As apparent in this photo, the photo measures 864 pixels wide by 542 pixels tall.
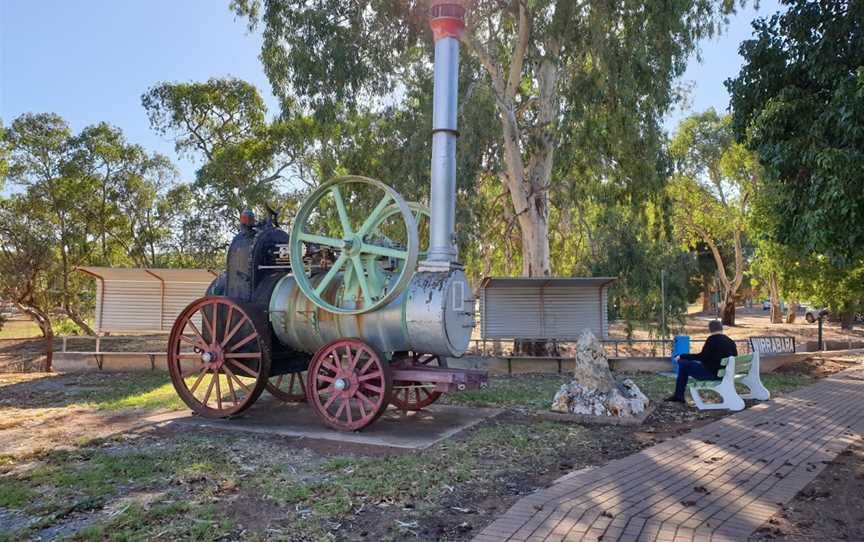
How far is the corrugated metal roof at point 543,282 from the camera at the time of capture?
13070 millimetres

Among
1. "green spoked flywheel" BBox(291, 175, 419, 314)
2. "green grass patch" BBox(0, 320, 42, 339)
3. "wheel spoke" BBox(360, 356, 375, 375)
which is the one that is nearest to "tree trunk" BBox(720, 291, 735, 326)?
"green spoked flywheel" BBox(291, 175, 419, 314)

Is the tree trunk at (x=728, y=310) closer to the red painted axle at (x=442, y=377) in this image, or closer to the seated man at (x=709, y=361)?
the seated man at (x=709, y=361)

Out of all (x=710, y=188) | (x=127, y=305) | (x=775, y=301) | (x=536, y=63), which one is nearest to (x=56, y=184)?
(x=127, y=305)

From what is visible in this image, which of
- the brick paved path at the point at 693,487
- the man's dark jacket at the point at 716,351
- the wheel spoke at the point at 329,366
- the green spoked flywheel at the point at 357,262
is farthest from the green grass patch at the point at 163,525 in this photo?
the man's dark jacket at the point at 716,351

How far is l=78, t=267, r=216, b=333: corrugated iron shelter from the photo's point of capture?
14297 millimetres

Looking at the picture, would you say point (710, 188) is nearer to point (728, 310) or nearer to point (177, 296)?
point (728, 310)

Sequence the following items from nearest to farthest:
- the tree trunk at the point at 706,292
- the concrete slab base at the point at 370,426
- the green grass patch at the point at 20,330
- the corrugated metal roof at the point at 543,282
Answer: the concrete slab base at the point at 370,426 → the corrugated metal roof at the point at 543,282 → the green grass patch at the point at 20,330 → the tree trunk at the point at 706,292

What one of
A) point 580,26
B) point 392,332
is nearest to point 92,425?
point 392,332

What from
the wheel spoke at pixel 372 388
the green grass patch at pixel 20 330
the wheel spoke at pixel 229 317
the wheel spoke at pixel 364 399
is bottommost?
the green grass patch at pixel 20 330

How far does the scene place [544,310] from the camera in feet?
45.4

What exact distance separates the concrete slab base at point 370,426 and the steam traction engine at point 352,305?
0.20 metres

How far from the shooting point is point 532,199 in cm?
1644

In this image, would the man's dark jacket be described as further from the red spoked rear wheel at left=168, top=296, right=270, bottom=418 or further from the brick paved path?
the red spoked rear wheel at left=168, top=296, right=270, bottom=418

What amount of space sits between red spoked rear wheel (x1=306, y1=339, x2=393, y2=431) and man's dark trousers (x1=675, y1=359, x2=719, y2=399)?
15.3 feet
